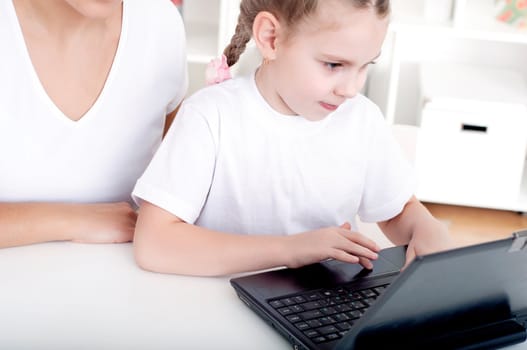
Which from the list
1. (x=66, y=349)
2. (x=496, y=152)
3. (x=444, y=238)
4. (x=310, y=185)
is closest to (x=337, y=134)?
(x=310, y=185)

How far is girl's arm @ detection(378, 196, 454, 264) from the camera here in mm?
1129

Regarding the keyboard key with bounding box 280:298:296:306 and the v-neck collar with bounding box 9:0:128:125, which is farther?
the v-neck collar with bounding box 9:0:128:125

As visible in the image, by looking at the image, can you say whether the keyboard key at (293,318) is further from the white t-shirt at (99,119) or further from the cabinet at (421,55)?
the cabinet at (421,55)

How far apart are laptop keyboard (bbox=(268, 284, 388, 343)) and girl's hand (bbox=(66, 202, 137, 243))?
28 centimetres

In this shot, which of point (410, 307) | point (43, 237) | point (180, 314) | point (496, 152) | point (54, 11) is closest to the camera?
point (410, 307)

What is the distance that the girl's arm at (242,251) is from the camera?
1.02 meters

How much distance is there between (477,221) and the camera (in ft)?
9.68

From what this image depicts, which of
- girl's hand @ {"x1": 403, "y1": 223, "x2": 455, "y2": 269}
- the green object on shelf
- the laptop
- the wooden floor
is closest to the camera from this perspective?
the laptop

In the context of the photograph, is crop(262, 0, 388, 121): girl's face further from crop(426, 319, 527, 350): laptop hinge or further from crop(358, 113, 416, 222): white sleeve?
crop(426, 319, 527, 350): laptop hinge

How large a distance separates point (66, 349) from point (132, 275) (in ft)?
0.59

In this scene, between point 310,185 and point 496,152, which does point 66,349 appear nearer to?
point 310,185

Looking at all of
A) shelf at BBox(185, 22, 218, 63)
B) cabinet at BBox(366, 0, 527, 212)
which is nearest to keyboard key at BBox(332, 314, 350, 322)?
shelf at BBox(185, 22, 218, 63)

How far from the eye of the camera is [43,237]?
42.3 inches

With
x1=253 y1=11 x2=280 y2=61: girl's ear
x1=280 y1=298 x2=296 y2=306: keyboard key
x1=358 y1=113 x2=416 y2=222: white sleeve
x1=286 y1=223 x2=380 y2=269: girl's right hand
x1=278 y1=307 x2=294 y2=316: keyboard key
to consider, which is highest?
x1=253 y1=11 x2=280 y2=61: girl's ear
